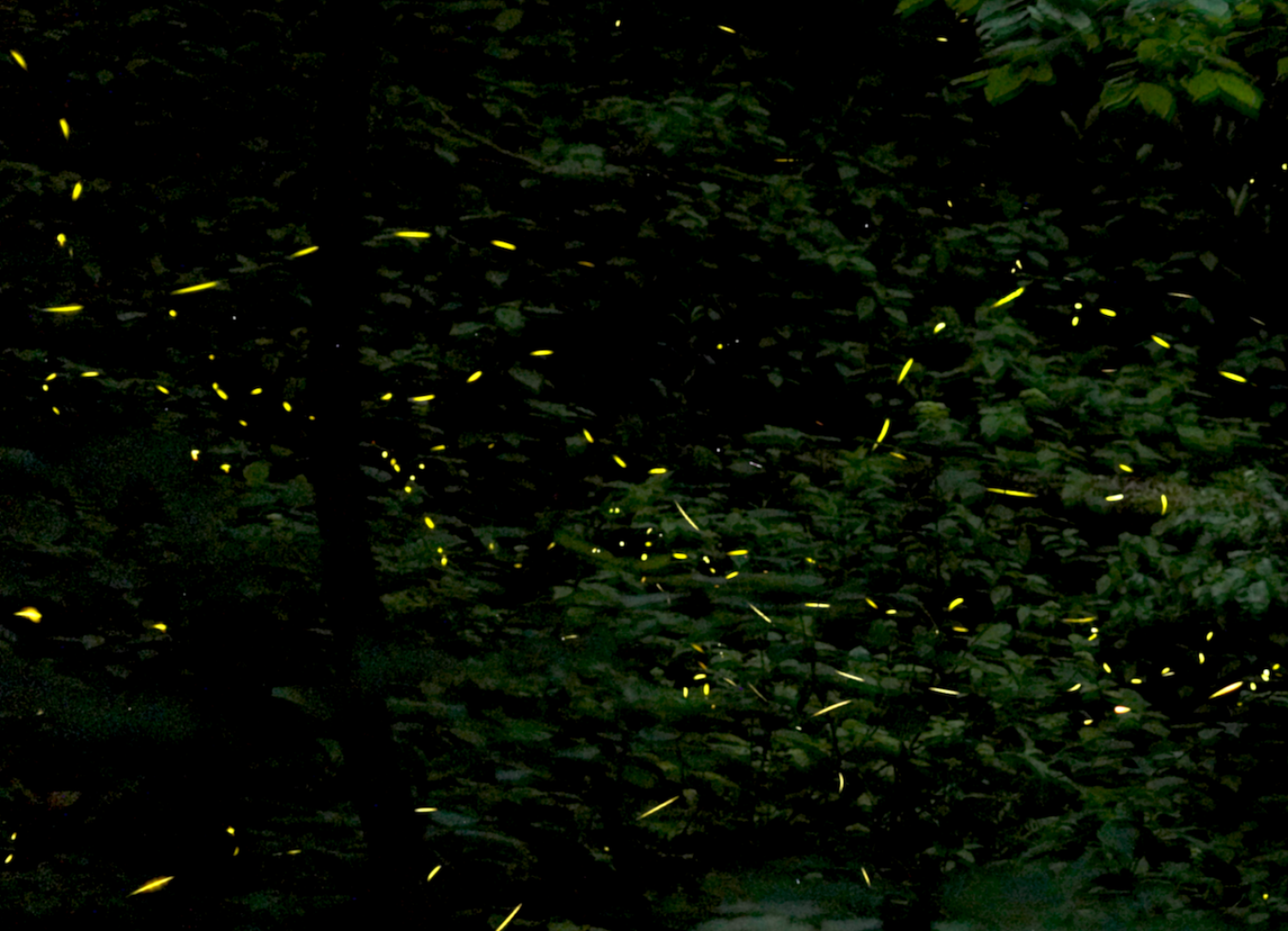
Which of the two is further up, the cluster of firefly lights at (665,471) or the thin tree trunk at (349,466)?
the thin tree trunk at (349,466)

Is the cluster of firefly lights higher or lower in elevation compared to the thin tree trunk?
lower

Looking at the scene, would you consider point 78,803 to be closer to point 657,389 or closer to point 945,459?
point 657,389

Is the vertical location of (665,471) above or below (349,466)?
below

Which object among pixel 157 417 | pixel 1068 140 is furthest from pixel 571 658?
pixel 1068 140

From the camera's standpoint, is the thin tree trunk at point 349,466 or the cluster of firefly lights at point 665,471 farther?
the cluster of firefly lights at point 665,471

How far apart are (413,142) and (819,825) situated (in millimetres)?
4260

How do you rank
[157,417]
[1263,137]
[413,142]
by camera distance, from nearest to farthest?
[157,417] < [413,142] < [1263,137]

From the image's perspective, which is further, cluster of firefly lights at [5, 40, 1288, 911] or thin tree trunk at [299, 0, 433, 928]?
cluster of firefly lights at [5, 40, 1288, 911]

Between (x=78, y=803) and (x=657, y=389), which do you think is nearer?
(x=78, y=803)

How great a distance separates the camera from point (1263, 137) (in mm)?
6605

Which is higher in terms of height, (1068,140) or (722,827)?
(1068,140)

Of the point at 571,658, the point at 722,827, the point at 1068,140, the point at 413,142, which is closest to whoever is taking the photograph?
the point at 571,658

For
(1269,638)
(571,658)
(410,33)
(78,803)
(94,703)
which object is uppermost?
(410,33)

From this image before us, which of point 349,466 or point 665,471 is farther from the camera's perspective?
point 665,471
